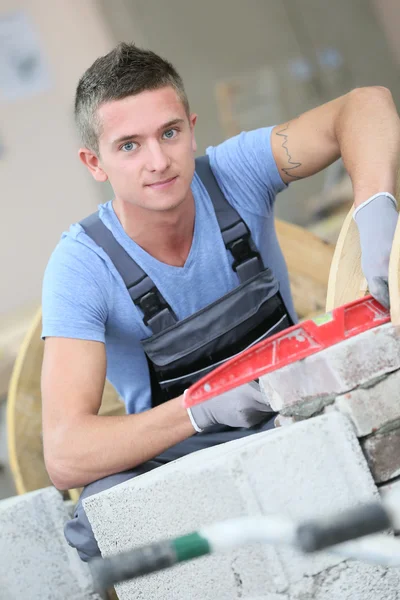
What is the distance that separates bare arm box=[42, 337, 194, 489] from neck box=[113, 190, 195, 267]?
0.42 m

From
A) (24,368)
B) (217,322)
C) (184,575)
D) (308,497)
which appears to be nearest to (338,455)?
(308,497)

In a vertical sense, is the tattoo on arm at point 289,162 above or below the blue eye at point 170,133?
below

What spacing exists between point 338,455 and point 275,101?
494cm

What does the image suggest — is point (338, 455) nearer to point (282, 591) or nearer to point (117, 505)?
point (282, 591)

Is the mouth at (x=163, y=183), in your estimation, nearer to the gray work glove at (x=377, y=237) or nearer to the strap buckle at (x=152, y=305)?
the strap buckle at (x=152, y=305)

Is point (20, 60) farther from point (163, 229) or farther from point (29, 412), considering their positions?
point (163, 229)

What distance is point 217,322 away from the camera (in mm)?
2182

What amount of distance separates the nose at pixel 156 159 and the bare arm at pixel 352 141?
429mm

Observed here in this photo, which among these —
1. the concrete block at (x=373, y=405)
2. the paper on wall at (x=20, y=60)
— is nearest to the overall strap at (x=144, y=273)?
the concrete block at (x=373, y=405)

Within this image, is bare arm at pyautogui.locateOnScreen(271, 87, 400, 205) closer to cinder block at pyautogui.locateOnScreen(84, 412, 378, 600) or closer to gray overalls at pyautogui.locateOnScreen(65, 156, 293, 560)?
gray overalls at pyautogui.locateOnScreen(65, 156, 293, 560)

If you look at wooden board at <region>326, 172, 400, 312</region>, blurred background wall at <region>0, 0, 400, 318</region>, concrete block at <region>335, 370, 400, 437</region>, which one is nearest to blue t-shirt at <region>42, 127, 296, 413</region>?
wooden board at <region>326, 172, 400, 312</region>

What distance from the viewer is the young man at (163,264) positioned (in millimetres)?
1830

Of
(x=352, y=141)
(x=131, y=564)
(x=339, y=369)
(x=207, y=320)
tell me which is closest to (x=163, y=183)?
(x=207, y=320)

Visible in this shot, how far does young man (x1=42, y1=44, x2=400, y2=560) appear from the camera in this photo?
183 cm
